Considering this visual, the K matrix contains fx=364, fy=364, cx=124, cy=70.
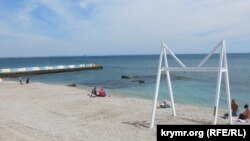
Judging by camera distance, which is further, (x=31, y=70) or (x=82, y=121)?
(x=31, y=70)

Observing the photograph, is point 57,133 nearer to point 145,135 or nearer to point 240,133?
point 145,135

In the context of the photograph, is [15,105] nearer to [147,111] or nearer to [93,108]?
[93,108]

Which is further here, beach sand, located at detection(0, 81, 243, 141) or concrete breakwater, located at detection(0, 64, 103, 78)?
concrete breakwater, located at detection(0, 64, 103, 78)

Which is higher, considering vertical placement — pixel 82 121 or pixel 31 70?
pixel 31 70

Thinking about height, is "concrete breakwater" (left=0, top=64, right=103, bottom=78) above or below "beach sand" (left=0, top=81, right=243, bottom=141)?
above

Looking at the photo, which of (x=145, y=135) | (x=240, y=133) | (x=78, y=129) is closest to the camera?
(x=240, y=133)

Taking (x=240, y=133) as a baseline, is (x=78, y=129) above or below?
below

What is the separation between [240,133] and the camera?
26.4 ft

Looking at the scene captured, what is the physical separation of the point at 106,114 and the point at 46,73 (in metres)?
53.6

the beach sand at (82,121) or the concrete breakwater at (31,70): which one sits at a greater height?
the concrete breakwater at (31,70)

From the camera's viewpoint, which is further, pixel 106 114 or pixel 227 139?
pixel 106 114

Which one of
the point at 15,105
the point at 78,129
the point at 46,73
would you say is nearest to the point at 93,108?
the point at 15,105

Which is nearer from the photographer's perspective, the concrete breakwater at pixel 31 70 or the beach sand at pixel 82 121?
the beach sand at pixel 82 121

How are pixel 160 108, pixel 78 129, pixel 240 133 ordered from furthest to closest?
1. pixel 160 108
2. pixel 78 129
3. pixel 240 133
